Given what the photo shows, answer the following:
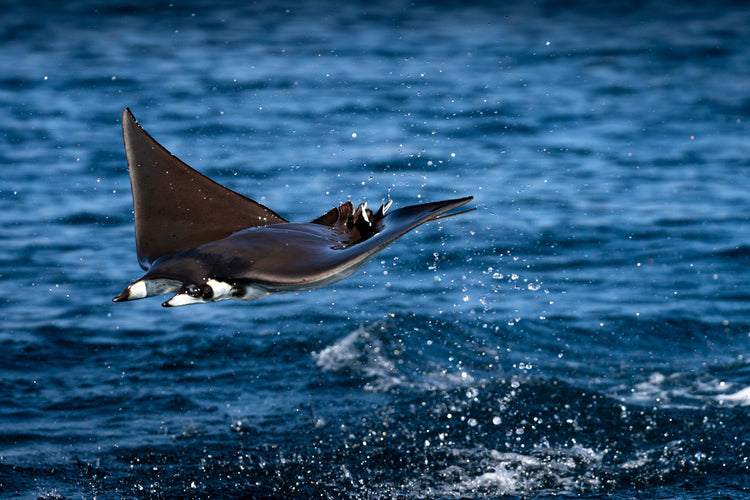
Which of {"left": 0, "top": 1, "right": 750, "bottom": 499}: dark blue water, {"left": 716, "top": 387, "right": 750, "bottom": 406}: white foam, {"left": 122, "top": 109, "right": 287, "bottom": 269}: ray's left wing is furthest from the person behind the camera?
{"left": 716, "top": 387, "right": 750, "bottom": 406}: white foam

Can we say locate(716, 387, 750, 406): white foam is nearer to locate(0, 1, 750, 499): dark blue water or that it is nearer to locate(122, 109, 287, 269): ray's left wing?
locate(0, 1, 750, 499): dark blue water

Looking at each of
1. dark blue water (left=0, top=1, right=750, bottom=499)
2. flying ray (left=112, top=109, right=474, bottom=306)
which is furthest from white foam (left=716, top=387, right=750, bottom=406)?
flying ray (left=112, top=109, right=474, bottom=306)

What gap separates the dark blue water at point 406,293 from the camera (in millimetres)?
5496

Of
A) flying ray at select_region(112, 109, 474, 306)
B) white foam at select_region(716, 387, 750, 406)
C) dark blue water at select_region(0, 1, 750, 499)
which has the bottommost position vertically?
white foam at select_region(716, 387, 750, 406)

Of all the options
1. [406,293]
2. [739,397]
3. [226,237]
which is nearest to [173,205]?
[226,237]

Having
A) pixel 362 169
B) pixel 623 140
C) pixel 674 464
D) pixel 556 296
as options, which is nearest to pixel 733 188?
pixel 623 140

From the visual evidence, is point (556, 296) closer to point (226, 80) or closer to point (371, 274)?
point (371, 274)

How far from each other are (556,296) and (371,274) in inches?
71.6

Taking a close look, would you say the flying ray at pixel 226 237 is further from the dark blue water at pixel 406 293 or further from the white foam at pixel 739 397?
the white foam at pixel 739 397

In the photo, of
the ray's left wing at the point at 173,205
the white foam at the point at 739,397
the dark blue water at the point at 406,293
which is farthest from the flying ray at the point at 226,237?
the white foam at the point at 739,397

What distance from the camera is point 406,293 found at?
25.9 ft

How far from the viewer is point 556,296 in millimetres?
7844

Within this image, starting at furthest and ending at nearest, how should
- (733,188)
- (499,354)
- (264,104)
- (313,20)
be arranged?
(313,20), (264,104), (733,188), (499,354)

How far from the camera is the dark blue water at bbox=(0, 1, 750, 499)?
216 inches
